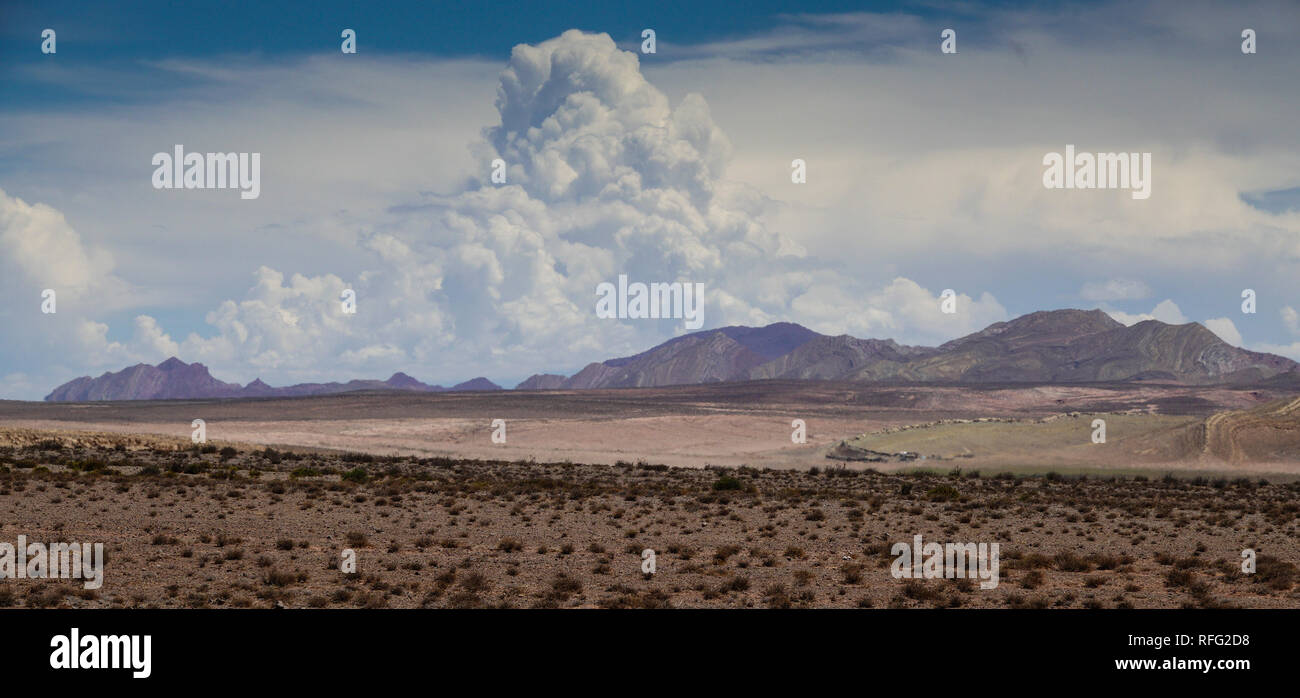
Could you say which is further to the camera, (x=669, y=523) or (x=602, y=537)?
(x=669, y=523)

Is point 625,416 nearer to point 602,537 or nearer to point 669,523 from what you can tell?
point 669,523

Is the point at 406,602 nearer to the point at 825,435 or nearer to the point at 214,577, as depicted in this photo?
the point at 214,577

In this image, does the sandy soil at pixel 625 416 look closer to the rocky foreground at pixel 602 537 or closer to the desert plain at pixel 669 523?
the desert plain at pixel 669 523

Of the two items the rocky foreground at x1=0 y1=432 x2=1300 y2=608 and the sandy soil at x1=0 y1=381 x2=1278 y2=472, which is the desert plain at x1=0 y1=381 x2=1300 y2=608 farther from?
the sandy soil at x1=0 y1=381 x2=1278 y2=472

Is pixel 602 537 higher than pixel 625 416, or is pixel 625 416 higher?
pixel 602 537

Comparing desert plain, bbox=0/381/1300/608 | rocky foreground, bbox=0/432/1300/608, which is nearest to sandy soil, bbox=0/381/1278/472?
desert plain, bbox=0/381/1300/608

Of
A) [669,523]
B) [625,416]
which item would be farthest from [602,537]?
[625,416]

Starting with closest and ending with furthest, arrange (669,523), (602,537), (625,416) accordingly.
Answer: (602,537) < (669,523) < (625,416)

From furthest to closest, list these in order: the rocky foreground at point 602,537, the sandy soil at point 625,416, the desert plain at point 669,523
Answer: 1. the sandy soil at point 625,416
2. the desert plain at point 669,523
3. the rocky foreground at point 602,537

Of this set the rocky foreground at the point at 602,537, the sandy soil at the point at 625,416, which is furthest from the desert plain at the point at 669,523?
the sandy soil at the point at 625,416

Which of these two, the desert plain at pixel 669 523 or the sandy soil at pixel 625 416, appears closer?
the desert plain at pixel 669 523
